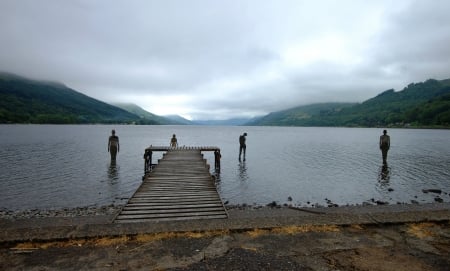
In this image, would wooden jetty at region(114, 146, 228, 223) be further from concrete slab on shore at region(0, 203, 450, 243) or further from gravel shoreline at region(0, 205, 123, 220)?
concrete slab on shore at region(0, 203, 450, 243)

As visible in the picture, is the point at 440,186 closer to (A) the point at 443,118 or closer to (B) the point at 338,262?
(B) the point at 338,262

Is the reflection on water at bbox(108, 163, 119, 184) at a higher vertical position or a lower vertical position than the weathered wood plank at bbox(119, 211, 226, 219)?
lower

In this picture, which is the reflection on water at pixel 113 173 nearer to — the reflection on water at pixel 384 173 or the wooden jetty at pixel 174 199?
the wooden jetty at pixel 174 199

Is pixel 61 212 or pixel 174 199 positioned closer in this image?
pixel 174 199

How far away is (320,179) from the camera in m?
25.4

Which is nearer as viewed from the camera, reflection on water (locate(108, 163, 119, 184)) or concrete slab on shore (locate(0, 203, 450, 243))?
concrete slab on shore (locate(0, 203, 450, 243))

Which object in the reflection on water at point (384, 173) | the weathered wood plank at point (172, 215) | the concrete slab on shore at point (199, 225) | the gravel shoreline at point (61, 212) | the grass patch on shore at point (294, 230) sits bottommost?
the gravel shoreline at point (61, 212)

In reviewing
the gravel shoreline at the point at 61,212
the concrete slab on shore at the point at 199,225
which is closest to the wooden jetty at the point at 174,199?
the gravel shoreline at the point at 61,212

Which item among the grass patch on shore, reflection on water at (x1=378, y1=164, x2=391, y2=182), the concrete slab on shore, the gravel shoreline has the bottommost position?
the gravel shoreline

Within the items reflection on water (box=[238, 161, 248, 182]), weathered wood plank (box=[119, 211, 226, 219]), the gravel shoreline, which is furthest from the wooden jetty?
reflection on water (box=[238, 161, 248, 182])

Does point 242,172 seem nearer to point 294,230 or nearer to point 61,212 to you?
point 61,212

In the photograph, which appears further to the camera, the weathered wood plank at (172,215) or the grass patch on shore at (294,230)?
the weathered wood plank at (172,215)

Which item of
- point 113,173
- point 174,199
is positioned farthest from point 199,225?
point 113,173

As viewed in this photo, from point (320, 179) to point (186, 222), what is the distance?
21.1 m
